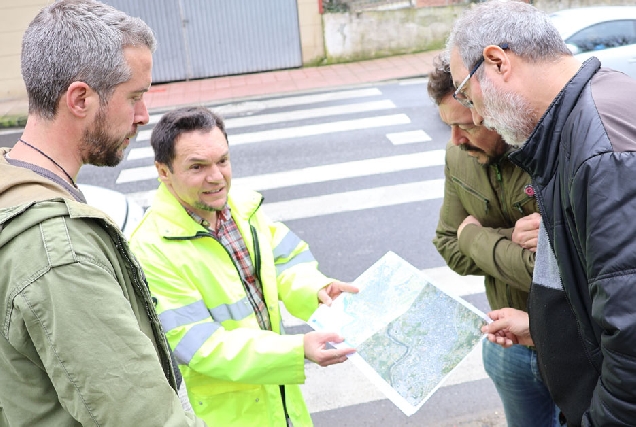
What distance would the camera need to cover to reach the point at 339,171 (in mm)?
8484

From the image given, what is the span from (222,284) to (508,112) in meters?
1.21

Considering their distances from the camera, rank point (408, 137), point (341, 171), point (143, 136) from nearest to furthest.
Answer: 1. point (341, 171)
2. point (408, 137)
3. point (143, 136)

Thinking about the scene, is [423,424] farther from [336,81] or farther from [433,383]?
[336,81]

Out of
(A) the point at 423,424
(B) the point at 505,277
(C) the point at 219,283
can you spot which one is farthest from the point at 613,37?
(C) the point at 219,283

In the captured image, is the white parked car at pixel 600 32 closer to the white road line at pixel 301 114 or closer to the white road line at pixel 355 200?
the white road line at pixel 301 114

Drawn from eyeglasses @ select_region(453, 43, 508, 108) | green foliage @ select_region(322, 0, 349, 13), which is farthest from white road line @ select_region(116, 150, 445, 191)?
green foliage @ select_region(322, 0, 349, 13)

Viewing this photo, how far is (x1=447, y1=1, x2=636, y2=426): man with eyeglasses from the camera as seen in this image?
1569mm

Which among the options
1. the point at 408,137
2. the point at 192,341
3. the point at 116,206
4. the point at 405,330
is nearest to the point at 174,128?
the point at 192,341

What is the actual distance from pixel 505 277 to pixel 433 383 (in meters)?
0.51

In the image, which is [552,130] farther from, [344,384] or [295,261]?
[344,384]

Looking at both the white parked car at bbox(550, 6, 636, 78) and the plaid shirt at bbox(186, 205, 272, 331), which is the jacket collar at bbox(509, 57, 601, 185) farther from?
the white parked car at bbox(550, 6, 636, 78)

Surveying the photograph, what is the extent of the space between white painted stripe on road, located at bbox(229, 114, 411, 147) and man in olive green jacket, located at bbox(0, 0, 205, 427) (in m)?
8.29

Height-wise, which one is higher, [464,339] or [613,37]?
[464,339]

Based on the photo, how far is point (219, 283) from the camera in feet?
8.07
